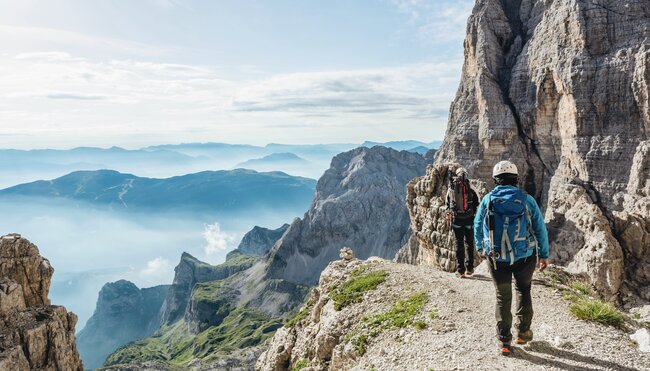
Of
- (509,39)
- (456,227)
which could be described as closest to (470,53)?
(509,39)

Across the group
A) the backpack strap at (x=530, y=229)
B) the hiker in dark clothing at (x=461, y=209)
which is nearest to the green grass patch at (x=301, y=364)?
the hiker in dark clothing at (x=461, y=209)

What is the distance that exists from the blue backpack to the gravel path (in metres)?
2.99

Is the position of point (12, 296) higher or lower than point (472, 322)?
lower

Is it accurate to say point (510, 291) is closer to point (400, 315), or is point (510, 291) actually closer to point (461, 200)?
point (400, 315)

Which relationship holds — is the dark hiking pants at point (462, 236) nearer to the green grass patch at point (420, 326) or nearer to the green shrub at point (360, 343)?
the green grass patch at point (420, 326)

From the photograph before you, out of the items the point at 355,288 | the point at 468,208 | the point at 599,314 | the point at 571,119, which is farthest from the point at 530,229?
the point at 571,119

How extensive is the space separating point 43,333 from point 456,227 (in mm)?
50421

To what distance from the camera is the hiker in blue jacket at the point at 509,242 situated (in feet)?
35.6

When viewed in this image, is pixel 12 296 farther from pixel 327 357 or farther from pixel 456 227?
pixel 456 227

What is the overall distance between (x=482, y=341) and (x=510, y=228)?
4.18 metres

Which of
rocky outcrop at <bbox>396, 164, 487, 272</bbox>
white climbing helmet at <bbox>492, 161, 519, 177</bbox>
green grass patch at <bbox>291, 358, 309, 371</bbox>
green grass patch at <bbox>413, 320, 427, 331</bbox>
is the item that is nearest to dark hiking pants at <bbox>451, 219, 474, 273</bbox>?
green grass patch at <bbox>413, 320, 427, 331</bbox>

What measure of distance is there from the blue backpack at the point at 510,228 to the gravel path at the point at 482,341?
2.99 metres

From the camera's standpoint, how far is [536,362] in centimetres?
1091

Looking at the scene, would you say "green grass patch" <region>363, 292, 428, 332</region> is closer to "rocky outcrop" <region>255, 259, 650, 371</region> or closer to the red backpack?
"rocky outcrop" <region>255, 259, 650, 371</region>
